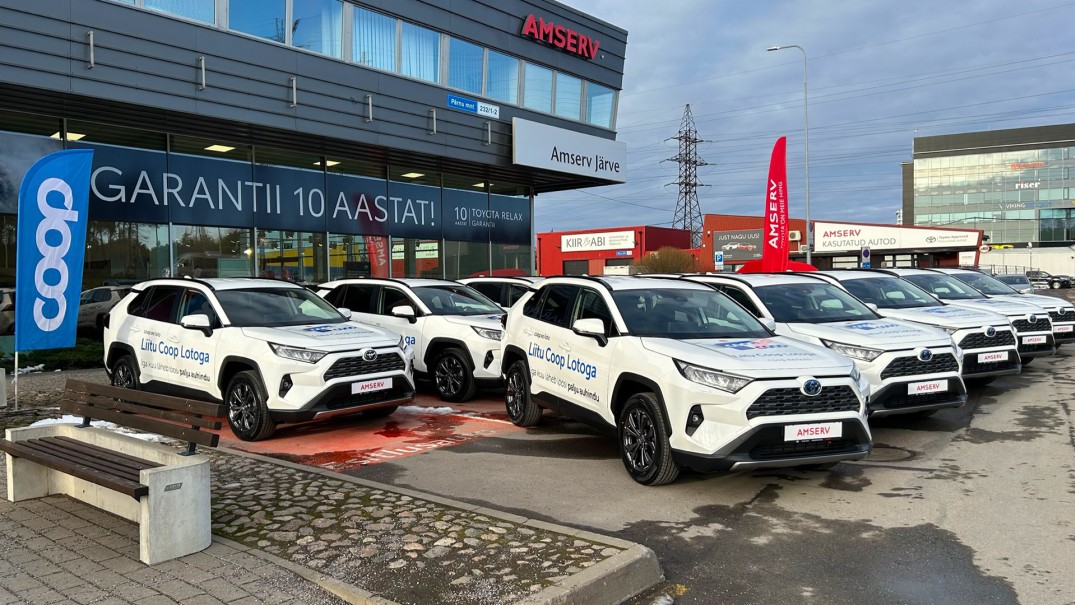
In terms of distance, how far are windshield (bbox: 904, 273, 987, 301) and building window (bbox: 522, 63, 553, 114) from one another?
1063 centimetres

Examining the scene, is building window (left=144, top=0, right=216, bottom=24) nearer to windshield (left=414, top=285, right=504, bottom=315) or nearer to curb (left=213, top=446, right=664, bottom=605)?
windshield (left=414, top=285, right=504, bottom=315)

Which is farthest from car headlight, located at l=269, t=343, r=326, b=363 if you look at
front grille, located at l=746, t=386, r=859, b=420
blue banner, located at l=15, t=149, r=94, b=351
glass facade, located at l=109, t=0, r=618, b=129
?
glass facade, located at l=109, t=0, r=618, b=129

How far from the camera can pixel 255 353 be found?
7.83 metres

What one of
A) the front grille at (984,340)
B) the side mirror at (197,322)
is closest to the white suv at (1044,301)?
the front grille at (984,340)

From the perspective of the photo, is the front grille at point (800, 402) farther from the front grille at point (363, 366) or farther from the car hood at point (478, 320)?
the car hood at point (478, 320)

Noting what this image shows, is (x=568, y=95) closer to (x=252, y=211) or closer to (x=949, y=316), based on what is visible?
(x=252, y=211)

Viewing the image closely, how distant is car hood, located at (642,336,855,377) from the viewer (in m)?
5.64

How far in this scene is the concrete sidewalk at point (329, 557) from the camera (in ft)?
12.7

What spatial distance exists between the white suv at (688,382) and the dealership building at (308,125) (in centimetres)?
912

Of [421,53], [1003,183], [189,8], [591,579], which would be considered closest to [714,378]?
[591,579]

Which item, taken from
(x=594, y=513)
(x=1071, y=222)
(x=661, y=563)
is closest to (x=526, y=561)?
(x=661, y=563)

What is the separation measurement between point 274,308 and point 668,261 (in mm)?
48796

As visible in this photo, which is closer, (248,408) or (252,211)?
(248,408)

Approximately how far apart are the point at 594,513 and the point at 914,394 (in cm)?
397
